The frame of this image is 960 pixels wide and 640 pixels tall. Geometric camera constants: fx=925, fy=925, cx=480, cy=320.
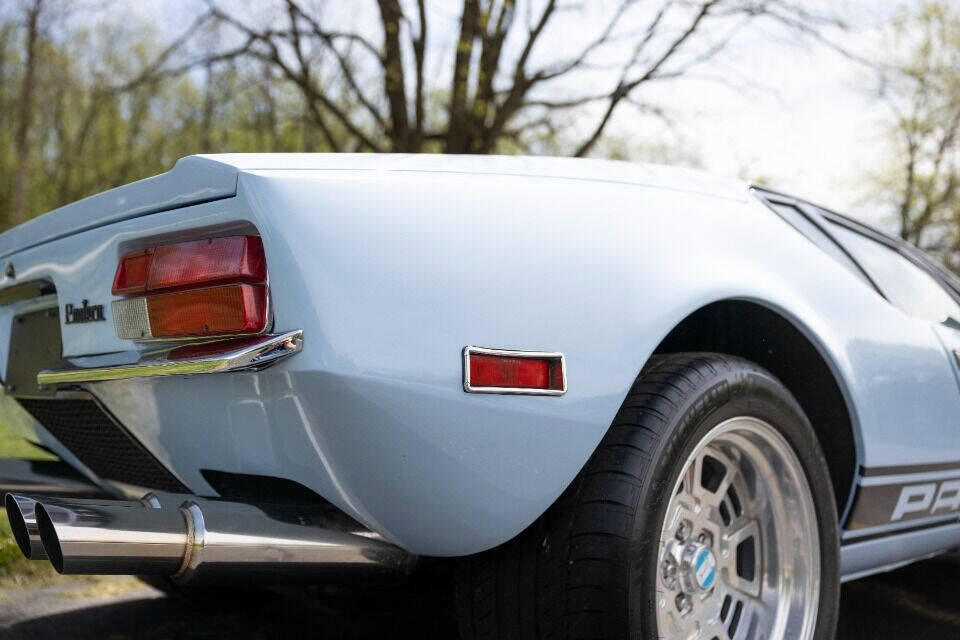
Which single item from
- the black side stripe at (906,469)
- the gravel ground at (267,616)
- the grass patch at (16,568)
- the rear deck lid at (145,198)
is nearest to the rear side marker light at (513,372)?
the rear deck lid at (145,198)

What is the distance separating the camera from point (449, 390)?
→ 1548 millimetres

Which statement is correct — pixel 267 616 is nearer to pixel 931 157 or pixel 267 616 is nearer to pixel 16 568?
pixel 16 568

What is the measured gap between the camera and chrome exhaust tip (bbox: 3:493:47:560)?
A: 138cm

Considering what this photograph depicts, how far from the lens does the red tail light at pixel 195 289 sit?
1551mm

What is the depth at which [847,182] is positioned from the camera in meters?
25.8

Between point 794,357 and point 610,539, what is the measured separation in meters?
0.88

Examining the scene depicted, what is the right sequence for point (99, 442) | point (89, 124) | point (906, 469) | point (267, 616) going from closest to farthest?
point (99, 442) < point (906, 469) < point (267, 616) < point (89, 124)

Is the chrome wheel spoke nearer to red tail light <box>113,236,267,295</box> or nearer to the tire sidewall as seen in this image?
the tire sidewall

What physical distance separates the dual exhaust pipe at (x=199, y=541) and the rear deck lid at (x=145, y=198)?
54 cm

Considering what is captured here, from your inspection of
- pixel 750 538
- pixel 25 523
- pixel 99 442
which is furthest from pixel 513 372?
pixel 99 442

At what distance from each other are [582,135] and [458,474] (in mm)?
10319

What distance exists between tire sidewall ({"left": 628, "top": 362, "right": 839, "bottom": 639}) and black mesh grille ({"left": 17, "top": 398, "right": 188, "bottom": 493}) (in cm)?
100

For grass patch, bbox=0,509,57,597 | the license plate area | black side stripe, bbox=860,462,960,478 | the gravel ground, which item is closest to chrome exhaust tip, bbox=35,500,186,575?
the license plate area

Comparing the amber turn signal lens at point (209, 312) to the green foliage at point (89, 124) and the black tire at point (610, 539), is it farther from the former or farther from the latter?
the green foliage at point (89, 124)
